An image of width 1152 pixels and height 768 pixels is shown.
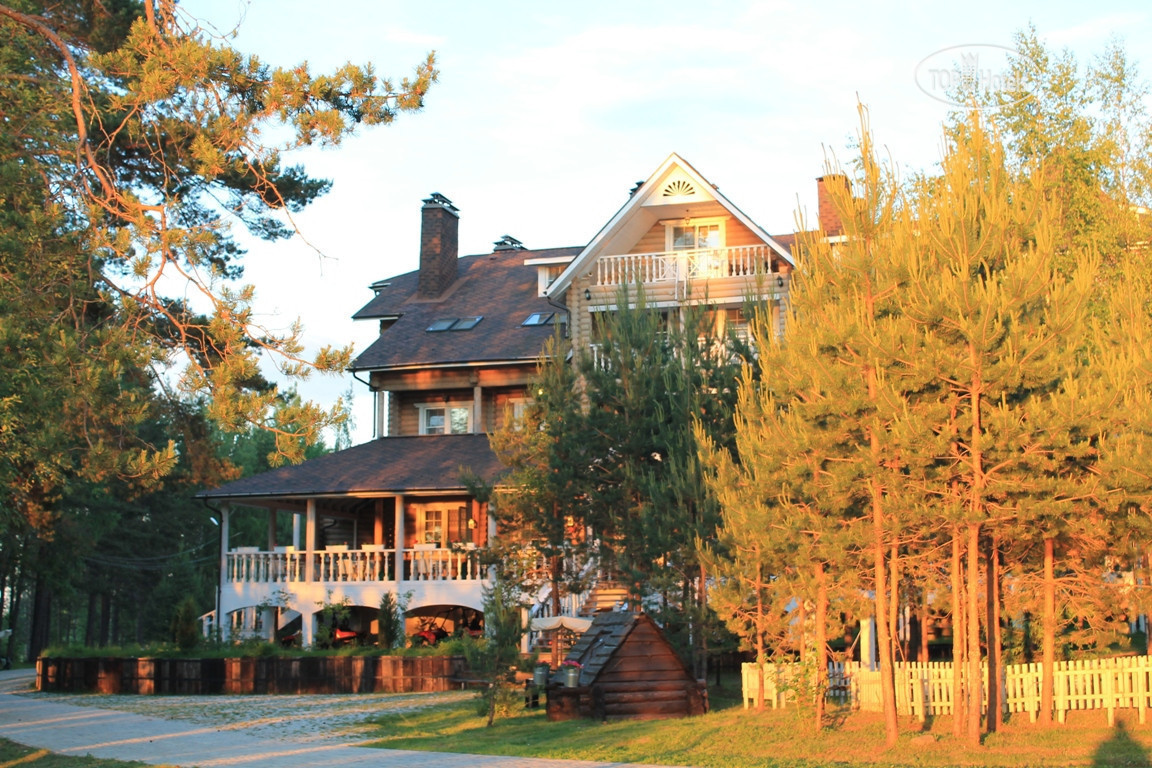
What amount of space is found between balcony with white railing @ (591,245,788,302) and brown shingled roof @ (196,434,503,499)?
4978 mm

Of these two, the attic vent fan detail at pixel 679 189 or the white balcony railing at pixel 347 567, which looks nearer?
Result: the white balcony railing at pixel 347 567

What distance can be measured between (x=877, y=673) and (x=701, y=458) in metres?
4.05

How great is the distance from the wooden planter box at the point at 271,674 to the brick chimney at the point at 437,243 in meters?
13.6

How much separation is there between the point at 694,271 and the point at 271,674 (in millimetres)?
12614

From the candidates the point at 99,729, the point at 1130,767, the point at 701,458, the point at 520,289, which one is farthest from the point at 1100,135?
the point at 99,729

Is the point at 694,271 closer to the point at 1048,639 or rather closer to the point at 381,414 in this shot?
the point at 381,414

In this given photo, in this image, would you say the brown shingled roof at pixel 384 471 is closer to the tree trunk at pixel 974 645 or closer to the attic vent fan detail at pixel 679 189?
the attic vent fan detail at pixel 679 189

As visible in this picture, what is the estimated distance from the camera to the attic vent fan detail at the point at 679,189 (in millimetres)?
26250

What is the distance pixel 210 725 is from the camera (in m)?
16.9

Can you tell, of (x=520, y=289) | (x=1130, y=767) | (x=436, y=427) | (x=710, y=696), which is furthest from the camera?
(x=520, y=289)

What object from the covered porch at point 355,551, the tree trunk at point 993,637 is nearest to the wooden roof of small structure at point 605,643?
the tree trunk at point 993,637

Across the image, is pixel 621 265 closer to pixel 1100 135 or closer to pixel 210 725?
pixel 1100 135

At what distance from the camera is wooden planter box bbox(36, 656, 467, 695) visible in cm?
2217

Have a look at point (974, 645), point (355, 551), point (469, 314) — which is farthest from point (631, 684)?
point (469, 314)
